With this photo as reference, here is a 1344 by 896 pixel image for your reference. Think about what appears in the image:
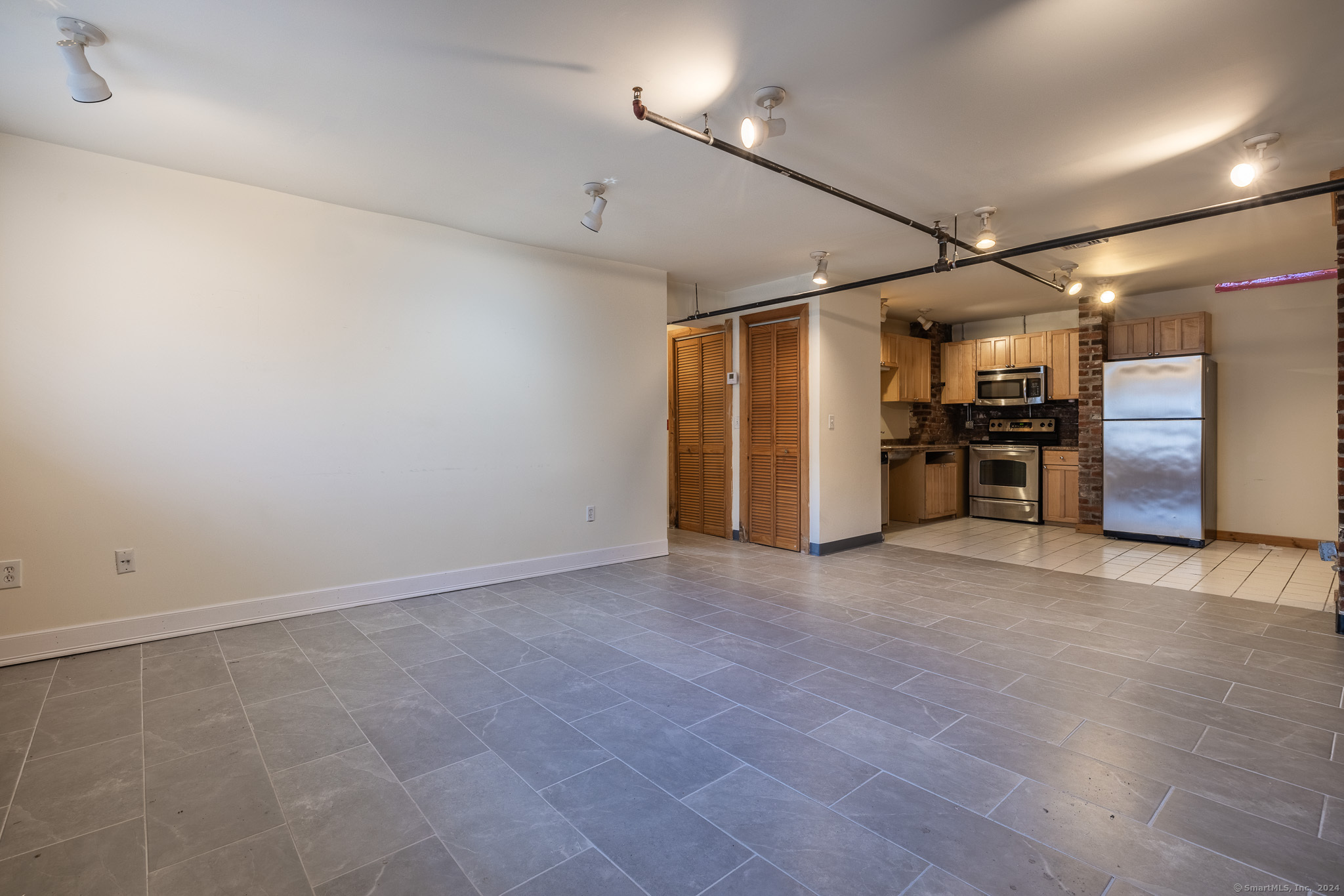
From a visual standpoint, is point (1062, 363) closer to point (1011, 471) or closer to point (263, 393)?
point (1011, 471)

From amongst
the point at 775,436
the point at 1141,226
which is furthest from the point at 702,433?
the point at 1141,226

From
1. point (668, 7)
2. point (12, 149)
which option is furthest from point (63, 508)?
point (668, 7)

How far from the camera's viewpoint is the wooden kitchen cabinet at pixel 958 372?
7586mm

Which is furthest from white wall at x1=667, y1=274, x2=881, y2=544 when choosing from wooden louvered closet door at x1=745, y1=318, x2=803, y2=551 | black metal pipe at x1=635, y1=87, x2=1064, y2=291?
black metal pipe at x1=635, y1=87, x2=1064, y2=291

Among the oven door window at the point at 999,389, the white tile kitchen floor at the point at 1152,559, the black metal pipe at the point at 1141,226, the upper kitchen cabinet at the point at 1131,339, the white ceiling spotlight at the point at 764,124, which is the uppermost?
the white ceiling spotlight at the point at 764,124

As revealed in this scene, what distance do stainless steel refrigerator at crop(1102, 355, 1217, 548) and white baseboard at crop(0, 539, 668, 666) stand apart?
207 inches

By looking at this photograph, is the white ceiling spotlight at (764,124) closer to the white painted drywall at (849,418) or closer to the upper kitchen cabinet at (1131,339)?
the white painted drywall at (849,418)

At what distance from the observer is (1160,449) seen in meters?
5.68

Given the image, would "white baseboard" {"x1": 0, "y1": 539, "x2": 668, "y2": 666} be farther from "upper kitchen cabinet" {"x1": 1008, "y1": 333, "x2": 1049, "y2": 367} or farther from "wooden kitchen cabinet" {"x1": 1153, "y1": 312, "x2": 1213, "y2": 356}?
"wooden kitchen cabinet" {"x1": 1153, "y1": 312, "x2": 1213, "y2": 356}

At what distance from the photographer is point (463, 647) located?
3025 millimetres

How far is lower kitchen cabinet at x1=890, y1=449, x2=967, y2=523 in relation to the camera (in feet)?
23.1

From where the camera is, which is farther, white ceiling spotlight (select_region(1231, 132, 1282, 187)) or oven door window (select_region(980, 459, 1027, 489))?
oven door window (select_region(980, 459, 1027, 489))

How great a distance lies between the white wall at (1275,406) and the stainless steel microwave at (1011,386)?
1.42 metres

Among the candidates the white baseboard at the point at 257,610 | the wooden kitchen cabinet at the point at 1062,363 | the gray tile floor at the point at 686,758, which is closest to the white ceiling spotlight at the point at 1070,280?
the wooden kitchen cabinet at the point at 1062,363
